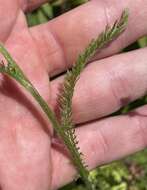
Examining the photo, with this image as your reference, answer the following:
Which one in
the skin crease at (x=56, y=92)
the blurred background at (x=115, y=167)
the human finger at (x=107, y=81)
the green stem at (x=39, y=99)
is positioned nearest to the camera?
the green stem at (x=39, y=99)

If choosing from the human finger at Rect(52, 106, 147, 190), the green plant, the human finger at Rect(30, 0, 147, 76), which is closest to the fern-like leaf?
the green plant

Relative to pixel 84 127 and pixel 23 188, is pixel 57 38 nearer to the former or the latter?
pixel 84 127

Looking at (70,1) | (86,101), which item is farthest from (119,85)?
(70,1)

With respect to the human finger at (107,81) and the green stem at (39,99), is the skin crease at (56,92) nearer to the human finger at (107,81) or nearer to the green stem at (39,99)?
the human finger at (107,81)

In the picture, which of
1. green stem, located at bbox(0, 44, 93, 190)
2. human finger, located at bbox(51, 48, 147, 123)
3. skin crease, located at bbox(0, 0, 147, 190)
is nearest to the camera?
green stem, located at bbox(0, 44, 93, 190)

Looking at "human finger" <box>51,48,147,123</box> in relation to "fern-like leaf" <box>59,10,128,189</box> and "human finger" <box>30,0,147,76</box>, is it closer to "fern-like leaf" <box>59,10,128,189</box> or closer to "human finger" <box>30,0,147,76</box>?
"human finger" <box>30,0,147,76</box>

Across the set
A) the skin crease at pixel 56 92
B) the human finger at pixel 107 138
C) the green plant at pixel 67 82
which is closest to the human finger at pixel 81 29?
the skin crease at pixel 56 92
